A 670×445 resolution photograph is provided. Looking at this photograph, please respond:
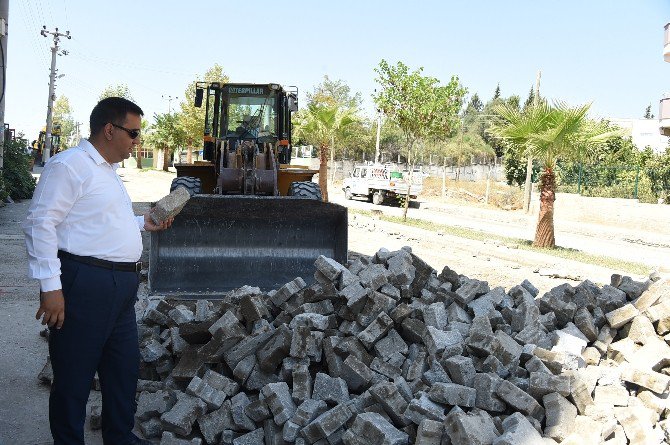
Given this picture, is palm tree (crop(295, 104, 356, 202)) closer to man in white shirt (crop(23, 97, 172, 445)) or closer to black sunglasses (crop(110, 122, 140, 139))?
black sunglasses (crop(110, 122, 140, 139))

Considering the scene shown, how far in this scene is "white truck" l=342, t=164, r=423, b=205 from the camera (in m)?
27.9

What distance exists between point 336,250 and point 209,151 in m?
4.82

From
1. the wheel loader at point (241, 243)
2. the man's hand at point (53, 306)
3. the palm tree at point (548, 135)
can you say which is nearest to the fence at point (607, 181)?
the palm tree at point (548, 135)

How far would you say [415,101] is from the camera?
19266mm

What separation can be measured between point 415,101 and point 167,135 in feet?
145

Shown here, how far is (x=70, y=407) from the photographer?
355cm

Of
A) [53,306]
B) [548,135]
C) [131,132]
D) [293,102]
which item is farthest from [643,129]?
[53,306]

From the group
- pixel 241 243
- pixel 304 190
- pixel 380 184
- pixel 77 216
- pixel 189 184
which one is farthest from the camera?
pixel 380 184

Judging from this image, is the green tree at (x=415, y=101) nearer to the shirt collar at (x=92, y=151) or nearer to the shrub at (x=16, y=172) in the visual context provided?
the shrub at (x=16, y=172)

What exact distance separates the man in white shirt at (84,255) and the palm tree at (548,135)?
39.3ft

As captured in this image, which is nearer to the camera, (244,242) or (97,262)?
(97,262)

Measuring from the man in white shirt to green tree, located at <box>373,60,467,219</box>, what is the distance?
16.2 metres

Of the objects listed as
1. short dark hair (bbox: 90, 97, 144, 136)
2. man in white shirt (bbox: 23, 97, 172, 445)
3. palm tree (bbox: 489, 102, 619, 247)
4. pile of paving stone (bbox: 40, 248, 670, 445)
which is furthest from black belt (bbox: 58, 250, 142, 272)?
palm tree (bbox: 489, 102, 619, 247)

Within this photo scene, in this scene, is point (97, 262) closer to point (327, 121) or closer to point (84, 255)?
point (84, 255)
